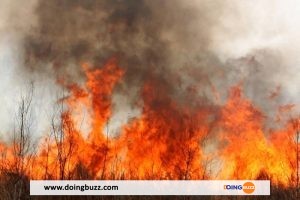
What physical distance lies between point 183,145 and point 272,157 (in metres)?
5.36

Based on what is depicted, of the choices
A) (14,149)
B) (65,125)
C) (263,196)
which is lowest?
(263,196)

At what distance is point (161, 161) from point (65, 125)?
19.0ft

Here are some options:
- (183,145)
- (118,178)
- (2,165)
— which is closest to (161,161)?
(183,145)


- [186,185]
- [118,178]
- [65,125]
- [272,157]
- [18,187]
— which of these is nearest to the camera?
[18,187]

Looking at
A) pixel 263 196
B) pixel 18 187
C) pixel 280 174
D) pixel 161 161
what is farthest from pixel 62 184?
pixel 280 174

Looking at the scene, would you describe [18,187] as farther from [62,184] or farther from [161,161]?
[161,161]

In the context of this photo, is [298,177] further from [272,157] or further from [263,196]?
[272,157]

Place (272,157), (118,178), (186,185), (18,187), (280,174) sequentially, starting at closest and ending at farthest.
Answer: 1. (18,187)
2. (118,178)
3. (186,185)
4. (280,174)
5. (272,157)

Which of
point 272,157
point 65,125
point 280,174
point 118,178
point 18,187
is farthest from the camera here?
point 272,157

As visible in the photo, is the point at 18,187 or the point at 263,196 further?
the point at 263,196

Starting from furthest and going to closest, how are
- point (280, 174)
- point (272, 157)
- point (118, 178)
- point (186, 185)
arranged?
point (272, 157)
point (280, 174)
point (186, 185)
point (118, 178)

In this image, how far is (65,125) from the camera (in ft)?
70.9

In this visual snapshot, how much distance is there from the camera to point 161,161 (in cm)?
2434

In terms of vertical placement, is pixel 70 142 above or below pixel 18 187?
above
